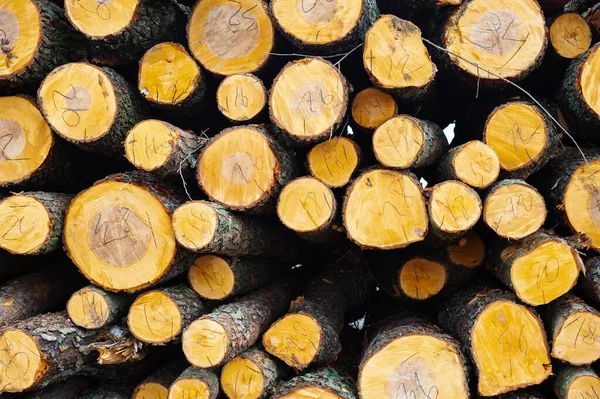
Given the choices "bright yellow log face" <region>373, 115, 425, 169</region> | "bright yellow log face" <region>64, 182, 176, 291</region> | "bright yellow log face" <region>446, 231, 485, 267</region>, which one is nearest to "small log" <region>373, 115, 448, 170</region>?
"bright yellow log face" <region>373, 115, 425, 169</region>

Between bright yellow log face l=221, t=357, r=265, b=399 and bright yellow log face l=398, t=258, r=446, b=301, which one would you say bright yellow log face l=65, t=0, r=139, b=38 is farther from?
bright yellow log face l=398, t=258, r=446, b=301

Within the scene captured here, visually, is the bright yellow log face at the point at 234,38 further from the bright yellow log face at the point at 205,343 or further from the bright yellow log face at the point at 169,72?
the bright yellow log face at the point at 205,343

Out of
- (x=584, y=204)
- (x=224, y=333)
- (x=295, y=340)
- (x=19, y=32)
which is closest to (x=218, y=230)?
(x=224, y=333)

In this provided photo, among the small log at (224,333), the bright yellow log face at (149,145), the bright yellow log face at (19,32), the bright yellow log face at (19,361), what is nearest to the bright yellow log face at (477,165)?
the small log at (224,333)

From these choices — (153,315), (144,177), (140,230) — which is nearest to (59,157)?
(144,177)

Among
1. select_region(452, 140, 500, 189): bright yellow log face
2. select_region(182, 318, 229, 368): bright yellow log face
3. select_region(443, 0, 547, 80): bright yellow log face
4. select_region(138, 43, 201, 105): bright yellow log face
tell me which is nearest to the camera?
select_region(182, 318, 229, 368): bright yellow log face

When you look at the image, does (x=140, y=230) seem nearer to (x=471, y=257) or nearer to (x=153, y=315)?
(x=153, y=315)
